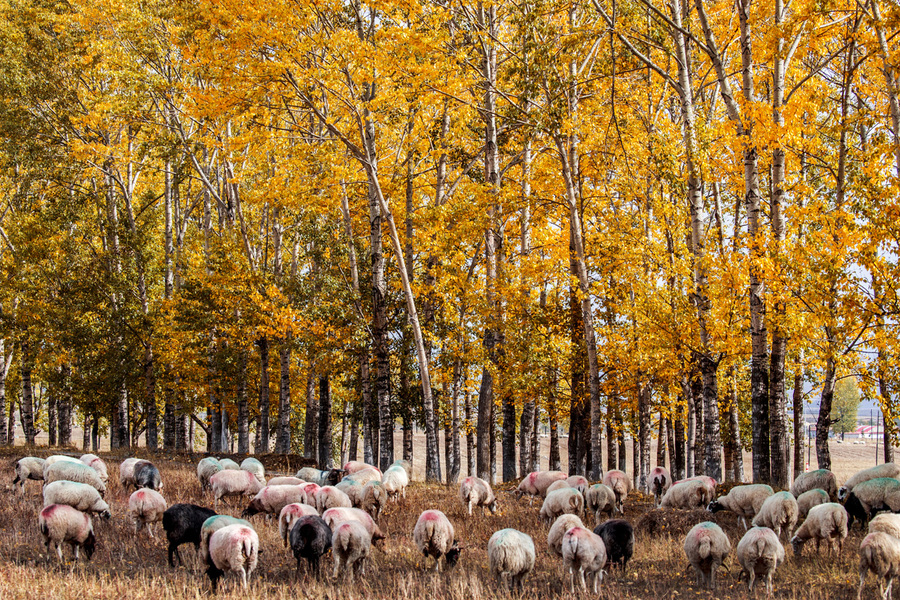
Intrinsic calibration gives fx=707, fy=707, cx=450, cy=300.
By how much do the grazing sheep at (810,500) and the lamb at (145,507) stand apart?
37.0ft

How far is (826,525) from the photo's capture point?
35.1 feet

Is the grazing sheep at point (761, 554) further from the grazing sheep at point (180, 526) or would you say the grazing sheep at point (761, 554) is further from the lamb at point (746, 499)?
the grazing sheep at point (180, 526)

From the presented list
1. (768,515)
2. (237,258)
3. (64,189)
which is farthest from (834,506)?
(64,189)

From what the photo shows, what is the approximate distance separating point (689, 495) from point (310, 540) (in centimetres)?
830

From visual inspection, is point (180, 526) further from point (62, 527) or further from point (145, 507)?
point (145, 507)

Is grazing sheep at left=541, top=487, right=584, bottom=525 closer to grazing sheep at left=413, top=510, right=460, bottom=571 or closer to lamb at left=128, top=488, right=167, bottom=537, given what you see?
grazing sheep at left=413, top=510, right=460, bottom=571

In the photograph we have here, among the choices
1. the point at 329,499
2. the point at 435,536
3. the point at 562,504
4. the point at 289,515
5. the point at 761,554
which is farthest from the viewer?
the point at 329,499

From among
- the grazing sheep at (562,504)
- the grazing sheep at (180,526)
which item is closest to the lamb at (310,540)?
the grazing sheep at (180,526)

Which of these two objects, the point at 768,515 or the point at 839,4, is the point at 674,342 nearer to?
the point at 768,515

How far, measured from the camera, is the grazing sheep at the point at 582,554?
31.1 feet

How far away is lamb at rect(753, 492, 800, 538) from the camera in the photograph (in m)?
11.6

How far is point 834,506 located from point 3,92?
97.4 ft

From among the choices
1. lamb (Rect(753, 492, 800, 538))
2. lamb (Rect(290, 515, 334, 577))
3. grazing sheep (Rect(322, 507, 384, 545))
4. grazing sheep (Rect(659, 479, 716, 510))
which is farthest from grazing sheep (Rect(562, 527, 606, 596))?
grazing sheep (Rect(659, 479, 716, 510))

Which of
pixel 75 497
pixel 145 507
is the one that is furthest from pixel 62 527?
pixel 75 497
